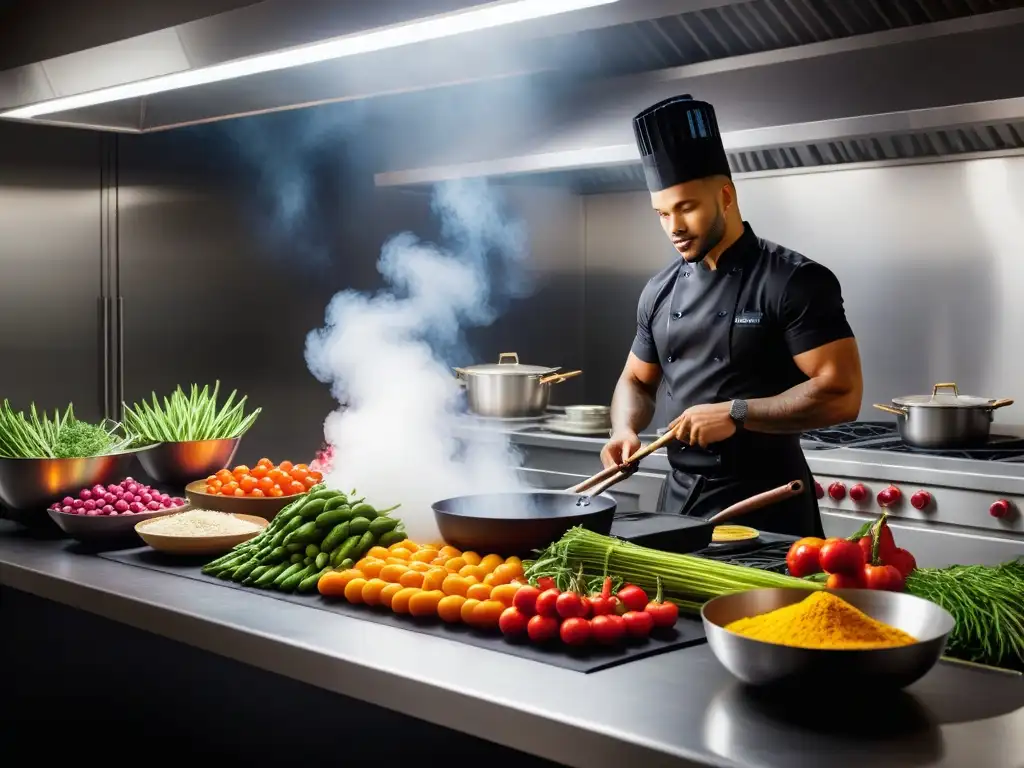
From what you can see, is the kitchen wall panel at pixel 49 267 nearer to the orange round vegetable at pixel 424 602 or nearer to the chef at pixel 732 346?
the chef at pixel 732 346

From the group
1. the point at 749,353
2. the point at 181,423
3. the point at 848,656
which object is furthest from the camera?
the point at 749,353

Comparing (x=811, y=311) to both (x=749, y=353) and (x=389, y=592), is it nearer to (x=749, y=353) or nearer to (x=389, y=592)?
(x=749, y=353)

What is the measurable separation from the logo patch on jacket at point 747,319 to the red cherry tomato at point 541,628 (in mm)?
1608

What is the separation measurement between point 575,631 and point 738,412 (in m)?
1.43

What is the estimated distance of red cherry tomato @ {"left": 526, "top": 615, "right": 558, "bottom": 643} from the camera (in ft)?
5.77

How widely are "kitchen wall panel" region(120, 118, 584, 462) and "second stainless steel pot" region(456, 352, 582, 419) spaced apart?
0.41 m

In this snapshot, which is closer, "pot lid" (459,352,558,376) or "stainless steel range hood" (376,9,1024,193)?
"stainless steel range hood" (376,9,1024,193)

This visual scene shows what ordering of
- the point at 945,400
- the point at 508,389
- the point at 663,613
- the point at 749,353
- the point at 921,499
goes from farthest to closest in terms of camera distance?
the point at 508,389
the point at 945,400
the point at 921,499
the point at 749,353
the point at 663,613

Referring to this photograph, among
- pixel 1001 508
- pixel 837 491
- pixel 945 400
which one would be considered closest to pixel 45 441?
pixel 837 491

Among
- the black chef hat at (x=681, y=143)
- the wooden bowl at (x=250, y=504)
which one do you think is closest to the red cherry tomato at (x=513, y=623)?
the wooden bowl at (x=250, y=504)

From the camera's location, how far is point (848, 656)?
1.43 meters

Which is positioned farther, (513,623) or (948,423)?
(948,423)

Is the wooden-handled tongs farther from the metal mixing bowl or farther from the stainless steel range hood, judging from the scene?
the stainless steel range hood

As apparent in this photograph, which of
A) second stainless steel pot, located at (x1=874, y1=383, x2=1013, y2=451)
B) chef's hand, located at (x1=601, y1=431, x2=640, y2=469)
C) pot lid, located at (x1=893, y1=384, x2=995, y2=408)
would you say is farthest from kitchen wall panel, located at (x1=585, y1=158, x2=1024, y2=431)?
chef's hand, located at (x1=601, y1=431, x2=640, y2=469)
